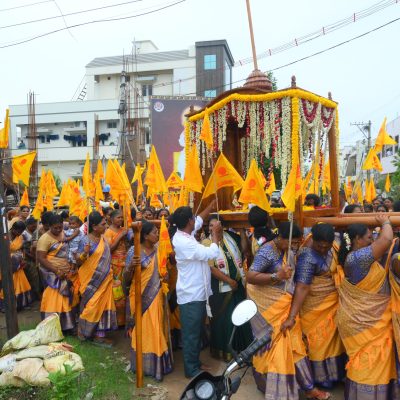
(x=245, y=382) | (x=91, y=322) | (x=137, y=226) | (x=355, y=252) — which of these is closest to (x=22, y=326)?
(x=91, y=322)

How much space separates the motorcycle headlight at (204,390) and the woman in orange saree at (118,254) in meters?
3.77

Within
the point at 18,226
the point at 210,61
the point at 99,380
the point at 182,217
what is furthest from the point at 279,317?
the point at 210,61

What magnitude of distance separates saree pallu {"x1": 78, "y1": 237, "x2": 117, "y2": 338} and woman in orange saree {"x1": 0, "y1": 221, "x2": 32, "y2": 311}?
6.87 feet

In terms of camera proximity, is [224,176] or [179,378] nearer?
[179,378]

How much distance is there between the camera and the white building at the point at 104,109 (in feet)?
123

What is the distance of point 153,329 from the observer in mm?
4539

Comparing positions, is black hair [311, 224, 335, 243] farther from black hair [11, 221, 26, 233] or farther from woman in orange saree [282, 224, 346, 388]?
black hair [11, 221, 26, 233]

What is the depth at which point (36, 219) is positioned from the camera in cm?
843

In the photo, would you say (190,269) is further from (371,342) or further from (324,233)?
(371,342)

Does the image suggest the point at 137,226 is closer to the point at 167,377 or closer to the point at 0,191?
the point at 167,377

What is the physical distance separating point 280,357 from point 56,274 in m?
3.44

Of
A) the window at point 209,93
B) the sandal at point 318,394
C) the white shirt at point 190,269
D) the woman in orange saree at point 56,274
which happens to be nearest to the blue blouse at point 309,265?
the white shirt at point 190,269

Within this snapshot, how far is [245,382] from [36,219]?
5751 mm

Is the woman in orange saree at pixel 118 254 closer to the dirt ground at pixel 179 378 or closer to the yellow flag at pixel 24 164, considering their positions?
the dirt ground at pixel 179 378
